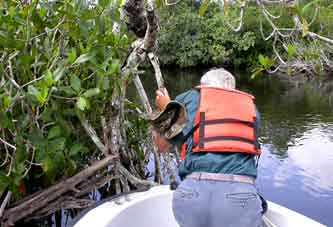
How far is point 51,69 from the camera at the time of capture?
339 centimetres

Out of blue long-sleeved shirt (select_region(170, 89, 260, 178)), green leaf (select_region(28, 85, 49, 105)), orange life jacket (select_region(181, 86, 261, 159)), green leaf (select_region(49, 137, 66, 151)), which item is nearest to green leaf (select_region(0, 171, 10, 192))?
green leaf (select_region(49, 137, 66, 151))

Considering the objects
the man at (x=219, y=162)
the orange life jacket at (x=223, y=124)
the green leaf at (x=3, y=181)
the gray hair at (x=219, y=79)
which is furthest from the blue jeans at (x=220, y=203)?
the green leaf at (x=3, y=181)

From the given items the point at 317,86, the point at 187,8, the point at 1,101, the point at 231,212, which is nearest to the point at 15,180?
the point at 1,101

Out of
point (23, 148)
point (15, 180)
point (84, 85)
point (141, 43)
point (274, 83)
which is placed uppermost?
point (141, 43)

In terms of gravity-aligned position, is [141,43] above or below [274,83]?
above

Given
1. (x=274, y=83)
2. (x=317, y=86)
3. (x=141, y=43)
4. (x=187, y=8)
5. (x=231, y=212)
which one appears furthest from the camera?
(x=187, y=8)

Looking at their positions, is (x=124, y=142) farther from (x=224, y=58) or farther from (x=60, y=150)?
(x=224, y=58)

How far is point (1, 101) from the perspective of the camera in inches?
121

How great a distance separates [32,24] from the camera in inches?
140

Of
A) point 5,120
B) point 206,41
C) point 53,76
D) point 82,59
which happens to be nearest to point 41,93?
point 53,76

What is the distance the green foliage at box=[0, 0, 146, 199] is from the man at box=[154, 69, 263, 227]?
800 mm

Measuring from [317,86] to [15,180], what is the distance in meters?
17.0

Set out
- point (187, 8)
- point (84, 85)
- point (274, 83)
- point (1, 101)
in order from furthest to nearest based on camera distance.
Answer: point (187, 8)
point (274, 83)
point (84, 85)
point (1, 101)

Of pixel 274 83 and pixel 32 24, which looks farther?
pixel 274 83
